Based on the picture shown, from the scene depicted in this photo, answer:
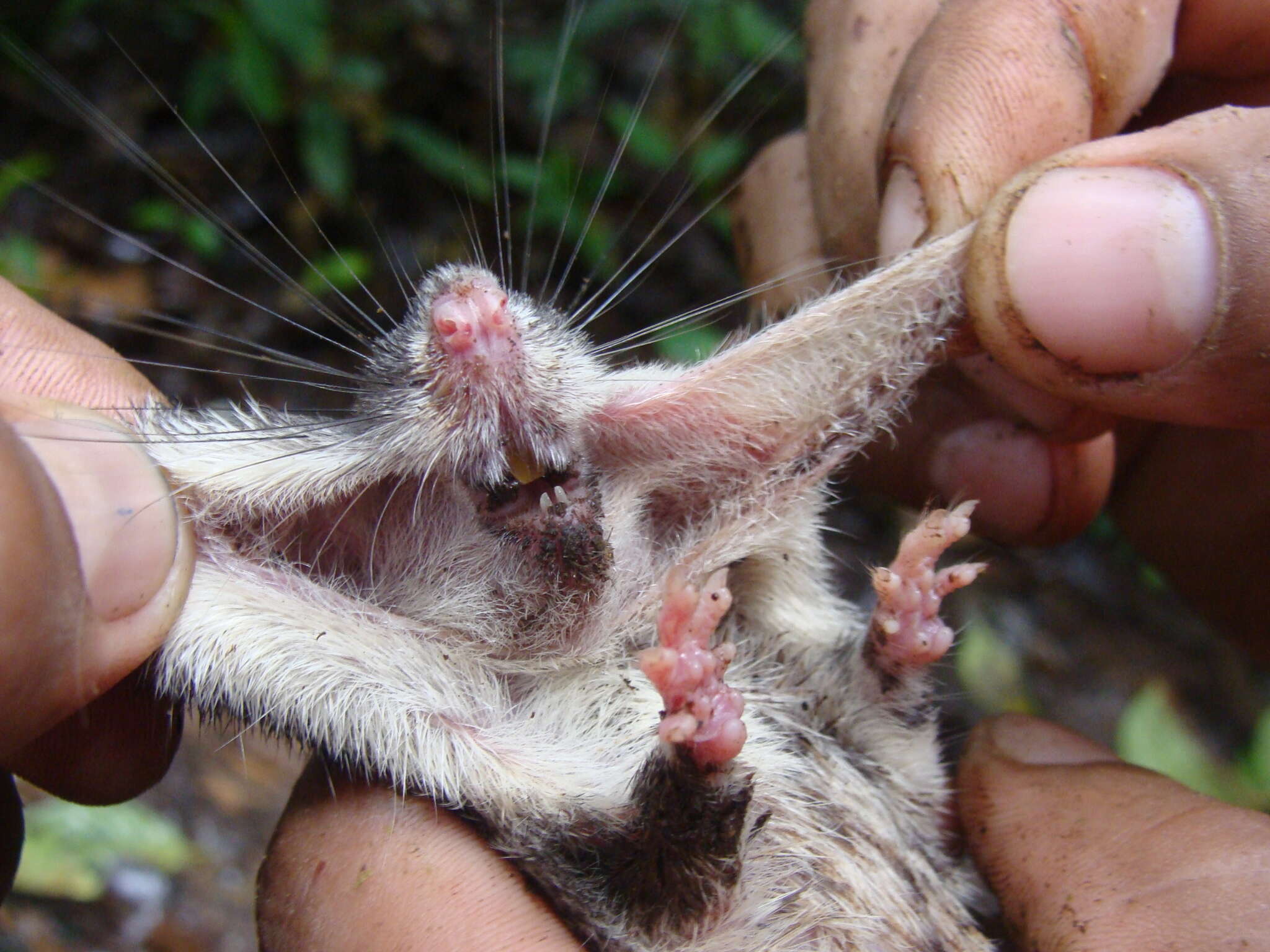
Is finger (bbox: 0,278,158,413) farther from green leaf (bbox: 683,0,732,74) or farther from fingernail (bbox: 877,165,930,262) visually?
green leaf (bbox: 683,0,732,74)

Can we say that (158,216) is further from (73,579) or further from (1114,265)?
(1114,265)

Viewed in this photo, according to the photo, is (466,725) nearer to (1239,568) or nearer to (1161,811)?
(1161,811)

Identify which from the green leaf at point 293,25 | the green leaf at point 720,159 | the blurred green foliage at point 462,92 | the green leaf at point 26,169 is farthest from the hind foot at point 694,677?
the green leaf at point 26,169

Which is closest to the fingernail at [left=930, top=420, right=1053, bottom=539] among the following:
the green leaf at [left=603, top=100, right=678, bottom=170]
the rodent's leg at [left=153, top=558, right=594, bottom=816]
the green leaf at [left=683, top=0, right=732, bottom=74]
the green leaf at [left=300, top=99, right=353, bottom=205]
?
the rodent's leg at [left=153, top=558, right=594, bottom=816]

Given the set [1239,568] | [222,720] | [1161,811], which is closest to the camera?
[222,720]

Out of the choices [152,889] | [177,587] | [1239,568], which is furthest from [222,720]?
[1239,568]

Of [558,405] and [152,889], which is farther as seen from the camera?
[152,889]
